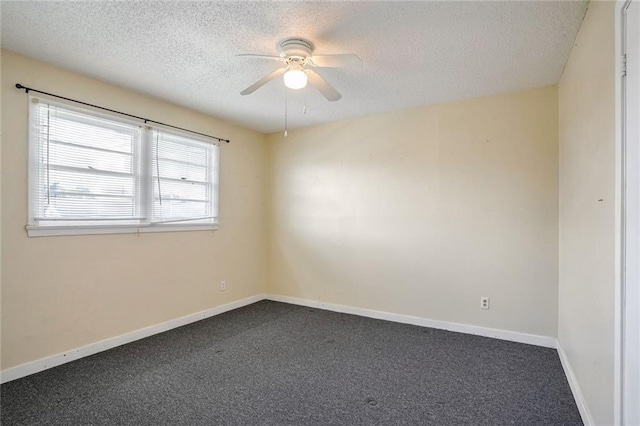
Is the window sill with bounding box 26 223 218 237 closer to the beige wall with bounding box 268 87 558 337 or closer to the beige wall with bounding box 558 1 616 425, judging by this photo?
Answer: the beige wall with bounding box 268 87 558 337

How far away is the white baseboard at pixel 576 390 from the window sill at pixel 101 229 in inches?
149

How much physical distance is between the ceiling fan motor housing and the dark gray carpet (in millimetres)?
2406

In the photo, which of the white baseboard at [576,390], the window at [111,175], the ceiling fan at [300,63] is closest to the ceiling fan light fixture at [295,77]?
the ceiling fan at [300,63]

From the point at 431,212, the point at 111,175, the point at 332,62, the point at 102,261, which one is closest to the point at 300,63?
the point at 332,62

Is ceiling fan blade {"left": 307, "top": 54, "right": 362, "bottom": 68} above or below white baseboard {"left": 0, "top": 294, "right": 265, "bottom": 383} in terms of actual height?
above

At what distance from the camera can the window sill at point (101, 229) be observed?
8.73 ft

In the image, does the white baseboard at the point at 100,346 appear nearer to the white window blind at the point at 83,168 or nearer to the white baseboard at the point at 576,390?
the white window blind at the point at 83,168

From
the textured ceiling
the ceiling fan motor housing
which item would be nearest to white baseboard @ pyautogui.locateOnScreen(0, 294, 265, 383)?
the textured ceiling

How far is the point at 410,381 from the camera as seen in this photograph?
8.22 ft

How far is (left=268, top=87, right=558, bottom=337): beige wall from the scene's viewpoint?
3.23 m

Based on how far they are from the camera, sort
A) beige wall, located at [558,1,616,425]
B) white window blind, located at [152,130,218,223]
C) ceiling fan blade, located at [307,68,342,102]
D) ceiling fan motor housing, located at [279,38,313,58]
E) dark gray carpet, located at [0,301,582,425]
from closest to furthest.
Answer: beige wall, located at [558,1,616,425], dark gray carpet, located at [0,301,582,425], ceiling fan motor housing, located at [279,38,313,58], ceiling fan blade, located at [307,68,342,102], white window blind, located at [152,130,218,223]

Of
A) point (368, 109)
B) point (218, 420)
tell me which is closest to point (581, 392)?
point (218, 420)

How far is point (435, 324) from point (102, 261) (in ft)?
11.4

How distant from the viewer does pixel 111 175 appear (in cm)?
315
